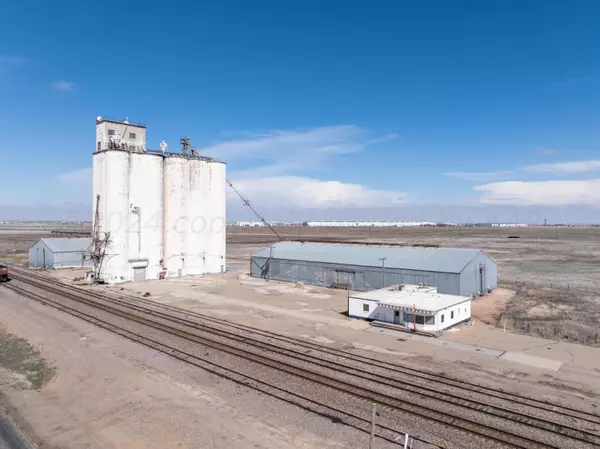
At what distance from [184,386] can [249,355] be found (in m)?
4.74

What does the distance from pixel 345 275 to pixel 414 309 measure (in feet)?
55.2

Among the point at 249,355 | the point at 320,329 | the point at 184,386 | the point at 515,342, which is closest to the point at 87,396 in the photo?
the point at 184,386

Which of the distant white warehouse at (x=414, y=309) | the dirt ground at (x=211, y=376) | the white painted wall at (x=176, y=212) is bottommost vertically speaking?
the dirt ground at (x=211, y=376)

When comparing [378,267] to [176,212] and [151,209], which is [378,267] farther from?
[151,209]

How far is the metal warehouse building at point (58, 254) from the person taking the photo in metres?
63.9

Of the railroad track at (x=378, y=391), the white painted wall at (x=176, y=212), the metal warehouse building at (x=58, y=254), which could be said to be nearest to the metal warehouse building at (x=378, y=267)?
the white painted wall at (x=176, y=212)

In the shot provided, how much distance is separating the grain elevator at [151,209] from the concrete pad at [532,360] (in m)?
41.4

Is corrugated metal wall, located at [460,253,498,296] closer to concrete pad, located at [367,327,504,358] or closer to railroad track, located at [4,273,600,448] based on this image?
concrete pad, located at [367,327,504,358]

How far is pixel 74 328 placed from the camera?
2831 centimetres

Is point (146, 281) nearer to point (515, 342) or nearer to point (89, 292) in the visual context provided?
point (89, 292)

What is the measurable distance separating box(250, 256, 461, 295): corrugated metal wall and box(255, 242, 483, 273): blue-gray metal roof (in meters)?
0.52

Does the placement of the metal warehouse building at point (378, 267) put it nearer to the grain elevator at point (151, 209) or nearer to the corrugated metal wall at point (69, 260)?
the grain elevator at point (151, 209)

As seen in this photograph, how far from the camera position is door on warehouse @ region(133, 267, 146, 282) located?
50.8 metres

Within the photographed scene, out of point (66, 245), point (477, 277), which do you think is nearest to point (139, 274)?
point (66, 245)
